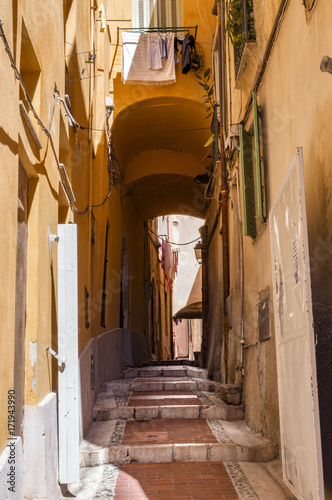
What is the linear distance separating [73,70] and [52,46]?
232 centimetres

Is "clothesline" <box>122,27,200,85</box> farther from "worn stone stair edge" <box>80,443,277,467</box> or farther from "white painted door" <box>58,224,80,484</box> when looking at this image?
"worn stone stair edge" <box>80,443,277,467</box>

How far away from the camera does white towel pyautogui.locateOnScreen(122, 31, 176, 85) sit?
1170cm

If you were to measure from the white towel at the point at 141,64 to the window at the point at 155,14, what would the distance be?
555 millimetres

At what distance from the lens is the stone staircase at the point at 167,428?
636 cm

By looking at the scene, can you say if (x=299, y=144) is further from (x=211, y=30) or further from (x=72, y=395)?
(x=211, y=30)

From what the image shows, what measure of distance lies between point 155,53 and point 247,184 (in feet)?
17.3

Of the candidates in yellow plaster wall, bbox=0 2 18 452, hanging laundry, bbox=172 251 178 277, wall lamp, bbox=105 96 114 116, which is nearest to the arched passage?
wall lamp, bbox=105 96 114 116

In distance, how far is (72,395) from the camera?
5328 millimetres

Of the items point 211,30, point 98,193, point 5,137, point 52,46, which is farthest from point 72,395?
point 211,30

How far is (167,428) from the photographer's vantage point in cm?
746

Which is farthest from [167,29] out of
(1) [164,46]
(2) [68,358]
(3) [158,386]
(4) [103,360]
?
(2) [68,358]

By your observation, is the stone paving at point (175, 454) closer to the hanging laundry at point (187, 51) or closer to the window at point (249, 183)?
the window at point (249, 183)

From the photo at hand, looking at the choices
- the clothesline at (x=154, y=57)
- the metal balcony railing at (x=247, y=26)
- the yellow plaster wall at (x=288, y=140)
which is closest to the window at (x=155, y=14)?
the clothesline at (x=154, y=57)

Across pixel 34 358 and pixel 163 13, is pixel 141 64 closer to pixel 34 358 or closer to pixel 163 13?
pixel 163 13
